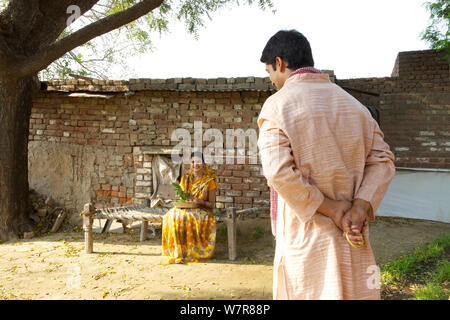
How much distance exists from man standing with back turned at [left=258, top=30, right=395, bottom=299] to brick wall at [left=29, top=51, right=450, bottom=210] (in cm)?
466

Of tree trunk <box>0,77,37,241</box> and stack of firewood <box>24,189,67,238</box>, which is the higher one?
tree trunk <box>0,77,37,241</box>

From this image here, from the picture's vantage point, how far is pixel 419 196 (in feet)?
23.9

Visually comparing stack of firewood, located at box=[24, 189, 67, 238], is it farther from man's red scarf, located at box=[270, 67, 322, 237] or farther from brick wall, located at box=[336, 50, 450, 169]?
brick wall, located at box=[336, 50, 450, 169]

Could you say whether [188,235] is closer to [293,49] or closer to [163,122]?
[163,122]

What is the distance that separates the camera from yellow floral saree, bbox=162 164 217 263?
488 cm

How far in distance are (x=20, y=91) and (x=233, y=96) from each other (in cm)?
368

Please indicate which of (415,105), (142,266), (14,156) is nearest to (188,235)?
(142,266)

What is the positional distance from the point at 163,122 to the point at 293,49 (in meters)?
5.30

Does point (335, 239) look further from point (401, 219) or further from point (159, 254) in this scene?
point (401, 219)

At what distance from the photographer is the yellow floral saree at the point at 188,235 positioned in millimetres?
4879

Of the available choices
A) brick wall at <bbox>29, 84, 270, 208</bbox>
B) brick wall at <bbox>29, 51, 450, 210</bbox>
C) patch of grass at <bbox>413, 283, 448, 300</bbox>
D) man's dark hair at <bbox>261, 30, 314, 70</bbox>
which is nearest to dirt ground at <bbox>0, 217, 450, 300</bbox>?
brick wall at <bbox>29, 84, 270, 208</bbox>

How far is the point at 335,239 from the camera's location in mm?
1386

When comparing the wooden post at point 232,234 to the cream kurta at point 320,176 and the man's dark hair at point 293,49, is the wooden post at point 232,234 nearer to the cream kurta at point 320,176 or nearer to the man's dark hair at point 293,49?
the cream kurta at point 320,176
